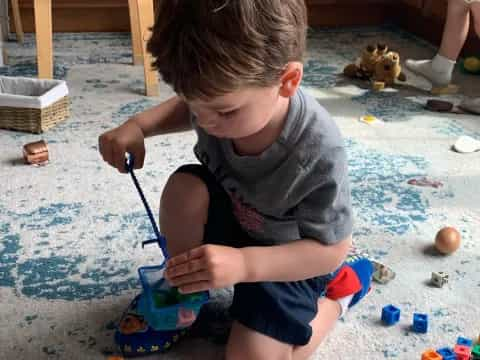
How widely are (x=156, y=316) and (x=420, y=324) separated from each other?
35 centimetres

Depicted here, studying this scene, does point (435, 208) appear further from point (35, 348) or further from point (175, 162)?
point (35, 348)

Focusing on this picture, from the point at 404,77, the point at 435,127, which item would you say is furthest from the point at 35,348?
the point at 404,77

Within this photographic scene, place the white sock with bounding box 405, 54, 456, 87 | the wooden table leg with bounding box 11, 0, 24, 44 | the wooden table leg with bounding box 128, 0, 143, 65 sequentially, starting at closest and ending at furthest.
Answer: the white sock with bounding box 405, 54, 456, 87
the wooden table leg with bounding box 128, 0, 143, 65
the wooden table leg with bounding box 11, 0, 24, 44

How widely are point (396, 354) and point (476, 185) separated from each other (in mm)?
554

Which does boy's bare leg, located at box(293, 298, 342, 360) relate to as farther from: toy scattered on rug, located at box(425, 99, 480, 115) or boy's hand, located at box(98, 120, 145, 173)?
toy scattered on rug, located at box(425, 99, 480, 115)

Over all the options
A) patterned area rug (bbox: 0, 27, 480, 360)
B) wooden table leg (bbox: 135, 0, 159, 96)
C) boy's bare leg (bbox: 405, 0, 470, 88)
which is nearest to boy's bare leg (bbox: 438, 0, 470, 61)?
boy's bare leg (bbox: 405, 0, 470, 88)

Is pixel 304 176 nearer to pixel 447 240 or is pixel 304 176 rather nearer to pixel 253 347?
pixel 253 347

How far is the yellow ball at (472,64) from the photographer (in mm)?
1941

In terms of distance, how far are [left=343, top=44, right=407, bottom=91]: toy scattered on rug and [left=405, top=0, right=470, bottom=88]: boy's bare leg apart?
0.33 feet

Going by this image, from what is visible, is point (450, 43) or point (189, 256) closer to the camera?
point (189, 256)

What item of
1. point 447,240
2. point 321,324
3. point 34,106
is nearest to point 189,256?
point 321,324

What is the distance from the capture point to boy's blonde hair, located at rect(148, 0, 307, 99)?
587mm

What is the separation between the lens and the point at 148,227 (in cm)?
106

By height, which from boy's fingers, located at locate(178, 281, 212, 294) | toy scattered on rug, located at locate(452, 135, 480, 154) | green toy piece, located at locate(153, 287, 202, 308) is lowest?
toy scattered on rug, located at locate(452, 135, 480, 154)
